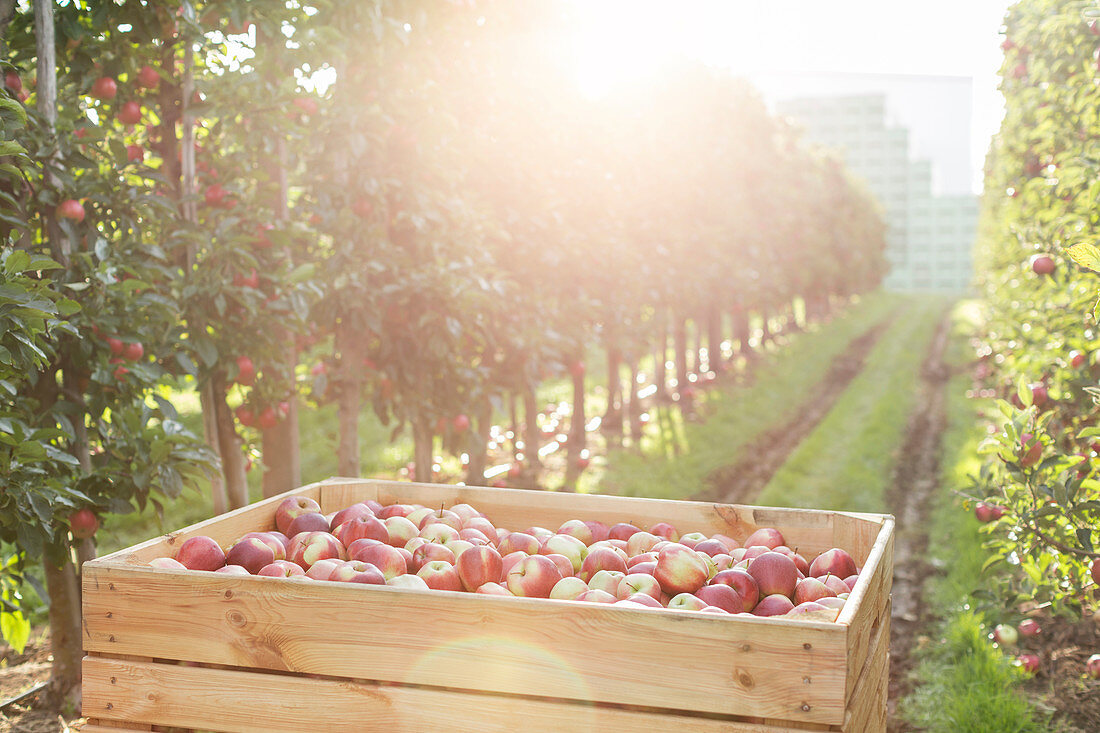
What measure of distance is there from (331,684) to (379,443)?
352 inches

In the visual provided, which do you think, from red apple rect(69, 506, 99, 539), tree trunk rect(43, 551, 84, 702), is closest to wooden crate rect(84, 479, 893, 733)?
red apple rect(69, 506, 99, 539)

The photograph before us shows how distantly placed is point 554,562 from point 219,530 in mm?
1097

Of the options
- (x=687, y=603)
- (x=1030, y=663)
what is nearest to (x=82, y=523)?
(x=687, y=603)

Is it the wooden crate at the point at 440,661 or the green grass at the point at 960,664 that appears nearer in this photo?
the wooden crate at the point at 440,661

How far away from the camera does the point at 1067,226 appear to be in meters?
4.70

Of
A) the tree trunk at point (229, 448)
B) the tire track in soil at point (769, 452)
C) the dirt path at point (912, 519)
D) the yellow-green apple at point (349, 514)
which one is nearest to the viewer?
the yellow-green apple at point (349, 514)

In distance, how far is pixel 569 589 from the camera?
95.2 inches

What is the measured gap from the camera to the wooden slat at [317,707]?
6.88 feet

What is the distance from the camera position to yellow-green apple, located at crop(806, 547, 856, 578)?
8.59 feet

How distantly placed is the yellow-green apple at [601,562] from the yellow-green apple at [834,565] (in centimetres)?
57

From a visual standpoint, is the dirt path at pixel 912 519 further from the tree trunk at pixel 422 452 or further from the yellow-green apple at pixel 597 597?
the tree trunk at pixel 422 452

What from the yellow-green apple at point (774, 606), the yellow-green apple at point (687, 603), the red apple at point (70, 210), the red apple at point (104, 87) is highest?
the red apple at point (104, 87)

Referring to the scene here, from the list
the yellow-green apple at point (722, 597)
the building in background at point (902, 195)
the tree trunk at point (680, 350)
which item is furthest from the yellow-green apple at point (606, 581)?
the building in background at point (902, 195)

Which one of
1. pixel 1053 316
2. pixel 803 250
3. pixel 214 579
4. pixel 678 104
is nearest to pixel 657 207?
pixel 678 104
